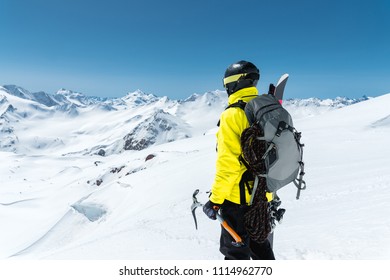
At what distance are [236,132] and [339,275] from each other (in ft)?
9.45

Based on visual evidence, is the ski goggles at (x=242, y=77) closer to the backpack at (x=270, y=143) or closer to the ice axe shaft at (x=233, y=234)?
the backpack at (x=270, y=143)

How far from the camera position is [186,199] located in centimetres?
1802

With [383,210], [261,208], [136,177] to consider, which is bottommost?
[136,177]

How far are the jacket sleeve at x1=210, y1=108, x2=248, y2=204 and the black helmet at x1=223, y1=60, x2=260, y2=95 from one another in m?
0.56

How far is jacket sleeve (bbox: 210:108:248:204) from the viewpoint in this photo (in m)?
4.32

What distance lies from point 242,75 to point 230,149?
1188 mm

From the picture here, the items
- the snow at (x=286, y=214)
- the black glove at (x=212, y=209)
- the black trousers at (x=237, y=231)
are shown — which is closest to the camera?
the black trousers at (x=237, y=231)

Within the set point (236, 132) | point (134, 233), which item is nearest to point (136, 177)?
point (134, 233)

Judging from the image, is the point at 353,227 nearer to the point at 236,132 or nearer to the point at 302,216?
the point at 302,216

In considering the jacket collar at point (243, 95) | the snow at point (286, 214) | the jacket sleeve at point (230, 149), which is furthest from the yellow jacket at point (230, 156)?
the snow at point (286, 214)

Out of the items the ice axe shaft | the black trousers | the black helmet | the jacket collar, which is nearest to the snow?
the black trousers

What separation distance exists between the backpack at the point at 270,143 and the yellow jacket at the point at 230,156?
0.36 feet

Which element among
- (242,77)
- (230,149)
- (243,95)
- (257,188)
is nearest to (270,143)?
(230,149)

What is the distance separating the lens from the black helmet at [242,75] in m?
4.70
